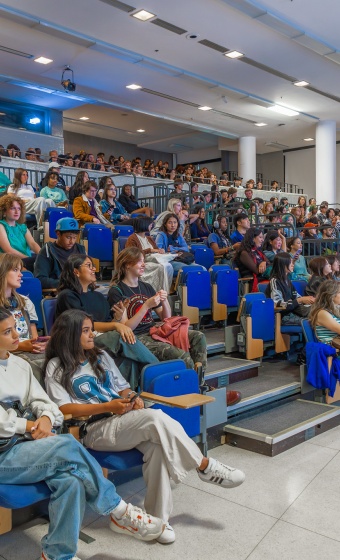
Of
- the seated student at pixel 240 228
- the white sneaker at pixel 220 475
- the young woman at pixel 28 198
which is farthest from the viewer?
the seated student at pixel 240 228

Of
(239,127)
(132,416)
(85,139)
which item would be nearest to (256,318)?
(132,416)

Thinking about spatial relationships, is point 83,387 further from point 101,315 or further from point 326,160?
point 326,160

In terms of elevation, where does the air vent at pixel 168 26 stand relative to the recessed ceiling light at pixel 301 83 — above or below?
above

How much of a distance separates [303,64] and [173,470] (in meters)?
8.75

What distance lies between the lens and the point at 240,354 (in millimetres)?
4406

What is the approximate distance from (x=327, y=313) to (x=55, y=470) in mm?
2545

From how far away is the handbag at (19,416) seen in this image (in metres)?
1.93

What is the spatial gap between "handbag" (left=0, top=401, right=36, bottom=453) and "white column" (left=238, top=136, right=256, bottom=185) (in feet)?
42.9

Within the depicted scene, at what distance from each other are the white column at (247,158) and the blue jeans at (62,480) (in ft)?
43.4

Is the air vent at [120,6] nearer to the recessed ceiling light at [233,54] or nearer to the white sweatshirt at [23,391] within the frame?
the recessed ceiling light at [233,54]

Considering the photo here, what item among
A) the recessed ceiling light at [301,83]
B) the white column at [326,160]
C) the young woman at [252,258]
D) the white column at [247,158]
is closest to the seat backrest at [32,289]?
the young woman at [252,258]

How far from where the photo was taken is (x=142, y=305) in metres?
3.25

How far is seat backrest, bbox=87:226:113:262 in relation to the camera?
18.0ft

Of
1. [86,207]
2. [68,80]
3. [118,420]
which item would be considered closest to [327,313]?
[118,420]
